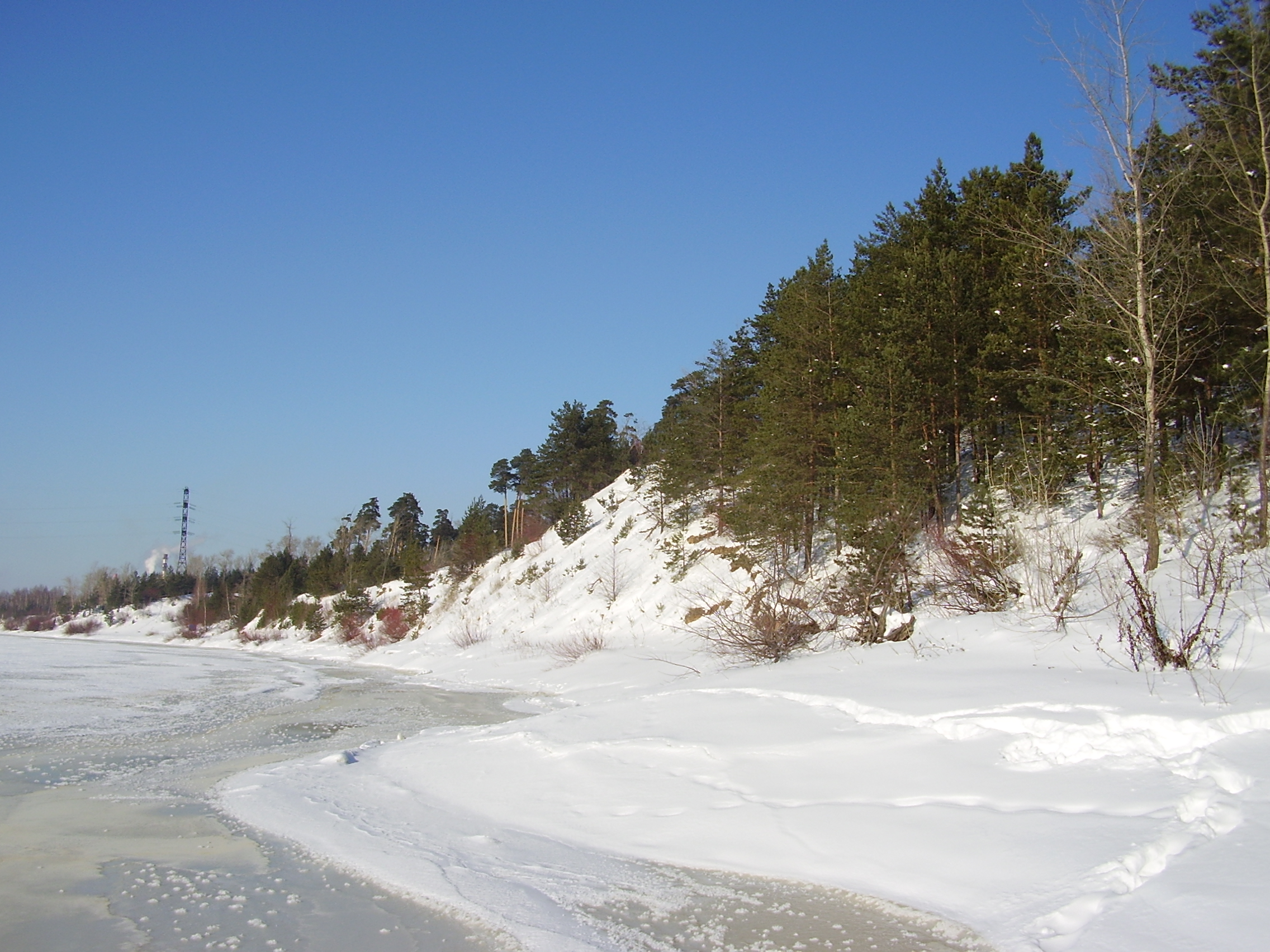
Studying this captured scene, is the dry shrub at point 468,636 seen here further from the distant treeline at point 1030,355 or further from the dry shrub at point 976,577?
the dry shrub at point 976,577

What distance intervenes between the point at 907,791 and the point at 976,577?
828cm

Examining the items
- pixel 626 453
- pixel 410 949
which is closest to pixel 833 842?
pixel 410 949

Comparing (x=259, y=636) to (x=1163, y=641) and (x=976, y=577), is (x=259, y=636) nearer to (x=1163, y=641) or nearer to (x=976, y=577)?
(x=976, y=577)

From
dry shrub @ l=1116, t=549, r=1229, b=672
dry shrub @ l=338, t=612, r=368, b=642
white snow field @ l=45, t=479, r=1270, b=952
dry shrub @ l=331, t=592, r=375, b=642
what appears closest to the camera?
white snow field @ l=45, t=479, r=1270, b=952

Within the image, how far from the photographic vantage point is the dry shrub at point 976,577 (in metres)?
13.6

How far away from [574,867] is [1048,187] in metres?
20.2

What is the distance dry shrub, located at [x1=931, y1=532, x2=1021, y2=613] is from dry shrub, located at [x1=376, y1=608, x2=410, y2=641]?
3594 centimetres

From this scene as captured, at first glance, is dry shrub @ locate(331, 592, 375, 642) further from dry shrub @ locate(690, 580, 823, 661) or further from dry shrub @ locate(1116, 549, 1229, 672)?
dry shrub @ locate(1116, 549, 1229, 672)

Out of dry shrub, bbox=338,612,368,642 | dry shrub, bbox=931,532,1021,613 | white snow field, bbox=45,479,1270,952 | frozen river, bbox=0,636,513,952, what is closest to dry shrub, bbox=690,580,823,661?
white snow field, bbox=45,479,1270,952

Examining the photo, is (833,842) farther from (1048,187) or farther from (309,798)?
(1048,187)

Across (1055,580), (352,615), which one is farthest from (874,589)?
(352,615)

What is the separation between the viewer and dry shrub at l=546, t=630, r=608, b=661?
84.8 feet

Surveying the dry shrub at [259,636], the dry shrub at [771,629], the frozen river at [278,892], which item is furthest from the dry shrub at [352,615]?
the frozen river at [278,892]

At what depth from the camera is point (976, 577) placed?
13.9 m
